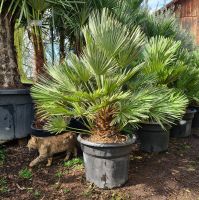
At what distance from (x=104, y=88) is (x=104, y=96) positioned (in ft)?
0.33

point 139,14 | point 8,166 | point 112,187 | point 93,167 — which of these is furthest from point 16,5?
point 139,14

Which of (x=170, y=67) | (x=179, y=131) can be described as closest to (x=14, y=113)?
(x=170, y=67)

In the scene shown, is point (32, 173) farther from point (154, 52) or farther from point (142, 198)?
point (154, 52)

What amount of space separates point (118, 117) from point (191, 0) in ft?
35.8

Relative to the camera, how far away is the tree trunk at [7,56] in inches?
146

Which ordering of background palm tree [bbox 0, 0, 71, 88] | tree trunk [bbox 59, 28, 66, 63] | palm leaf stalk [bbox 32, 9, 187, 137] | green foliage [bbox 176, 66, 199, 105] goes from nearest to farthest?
1. palm leaf stalk [bbox 32, 9, 187, 137]
2. background palm tree [bbox 0, 0, 71, 88]
3. green foliage [bbox 176, 66, 199, 105]
4. tree trunk [bbox 59, 28, 66, 63]

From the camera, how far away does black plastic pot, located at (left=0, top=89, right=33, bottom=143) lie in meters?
3.62

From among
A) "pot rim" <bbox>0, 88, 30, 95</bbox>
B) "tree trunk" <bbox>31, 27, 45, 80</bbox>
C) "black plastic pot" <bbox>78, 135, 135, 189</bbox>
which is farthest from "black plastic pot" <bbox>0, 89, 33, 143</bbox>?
"black plastic pot" <bbox>78, 135, 135, 189</bbox>

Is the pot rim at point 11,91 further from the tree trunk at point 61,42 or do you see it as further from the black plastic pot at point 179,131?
the black plastic pot at point 179,131

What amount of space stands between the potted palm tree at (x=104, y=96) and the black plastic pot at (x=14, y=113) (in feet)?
2.88

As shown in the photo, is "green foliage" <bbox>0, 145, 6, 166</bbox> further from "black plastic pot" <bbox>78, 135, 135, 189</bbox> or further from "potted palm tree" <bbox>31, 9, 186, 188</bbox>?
"black plastic pot" <bbox>78, 135, 135, 189</bbox>

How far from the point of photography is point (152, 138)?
381cm

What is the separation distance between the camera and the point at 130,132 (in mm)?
3012

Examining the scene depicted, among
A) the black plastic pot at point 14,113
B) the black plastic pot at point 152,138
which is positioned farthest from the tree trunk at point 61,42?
the black plastic pot at point 152,138
